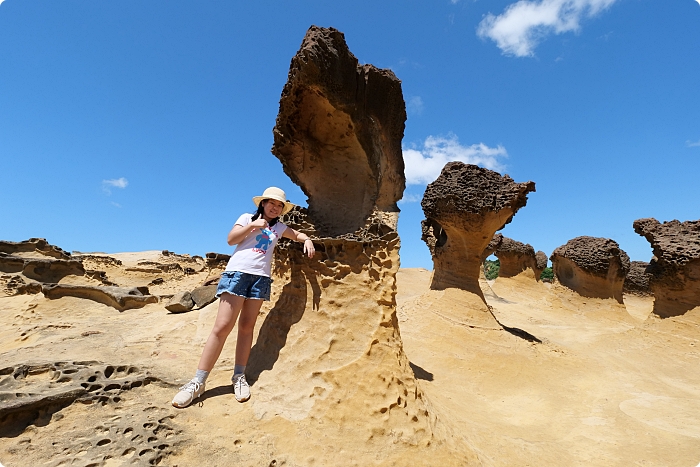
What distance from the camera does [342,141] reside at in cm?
362

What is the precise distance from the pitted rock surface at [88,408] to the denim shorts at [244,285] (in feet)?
2.63

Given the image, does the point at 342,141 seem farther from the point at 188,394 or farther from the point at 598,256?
the point at 598,256

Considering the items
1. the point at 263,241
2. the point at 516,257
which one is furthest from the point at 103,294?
the point at 516,257

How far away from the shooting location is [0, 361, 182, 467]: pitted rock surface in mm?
1812

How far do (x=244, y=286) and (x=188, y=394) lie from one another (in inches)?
29.1

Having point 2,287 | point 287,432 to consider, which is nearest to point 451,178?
point 287,432

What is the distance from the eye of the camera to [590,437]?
3672 mm

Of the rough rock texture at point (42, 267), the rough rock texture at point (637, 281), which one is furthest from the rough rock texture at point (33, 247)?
the rough rock texture at point (637, 281)

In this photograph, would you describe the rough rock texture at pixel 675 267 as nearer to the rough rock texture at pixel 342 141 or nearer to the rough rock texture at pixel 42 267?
Answer: the rough rock texture at pixel 342 141

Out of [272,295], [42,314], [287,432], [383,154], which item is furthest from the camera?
[42,314]

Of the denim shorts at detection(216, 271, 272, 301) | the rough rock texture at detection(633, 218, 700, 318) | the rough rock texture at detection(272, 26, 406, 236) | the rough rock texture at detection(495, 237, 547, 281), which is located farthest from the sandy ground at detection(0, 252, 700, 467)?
the rough rock texture at detection(495, 237, 547, 281)

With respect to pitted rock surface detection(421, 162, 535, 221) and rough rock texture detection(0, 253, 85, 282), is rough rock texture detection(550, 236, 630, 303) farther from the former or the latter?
rough rock texture detection(0, 253, 85, 282)

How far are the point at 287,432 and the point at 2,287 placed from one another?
24.8 feet

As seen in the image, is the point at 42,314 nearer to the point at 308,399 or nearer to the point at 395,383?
the point at 308,399
